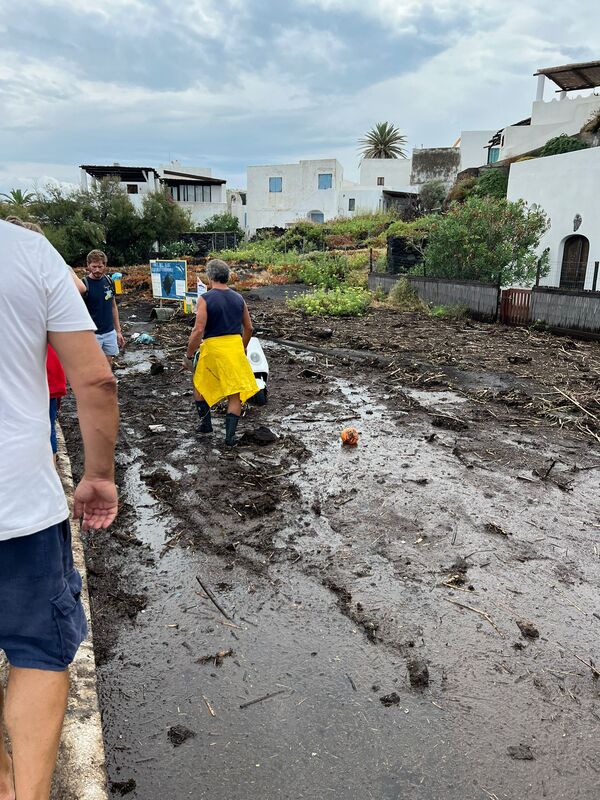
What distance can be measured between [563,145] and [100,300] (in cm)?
2631

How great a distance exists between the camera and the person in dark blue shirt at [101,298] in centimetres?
667

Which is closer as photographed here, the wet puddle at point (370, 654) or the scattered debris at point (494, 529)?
the wet puddle at point (370, 654)

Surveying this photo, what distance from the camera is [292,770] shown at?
2.29 metres

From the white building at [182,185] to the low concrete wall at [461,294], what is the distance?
37742 millimetres

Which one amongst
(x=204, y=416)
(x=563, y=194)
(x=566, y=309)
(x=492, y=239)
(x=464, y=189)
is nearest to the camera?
(x=204, y=416)

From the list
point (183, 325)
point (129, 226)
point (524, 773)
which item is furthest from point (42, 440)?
point (129, 226)

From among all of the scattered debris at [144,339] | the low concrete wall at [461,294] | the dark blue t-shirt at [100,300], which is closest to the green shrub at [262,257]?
the low concrete wall at [461,294]

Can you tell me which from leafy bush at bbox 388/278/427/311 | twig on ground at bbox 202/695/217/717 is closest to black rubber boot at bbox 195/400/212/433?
twig on ground at bbox 202/695/217/717

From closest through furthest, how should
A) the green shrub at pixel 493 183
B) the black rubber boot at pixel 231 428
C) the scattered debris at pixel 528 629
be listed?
the scattered debris at pixel 528 629 → the black rubber boot at pixel 231 428 → the green shrub at pixel 493 183

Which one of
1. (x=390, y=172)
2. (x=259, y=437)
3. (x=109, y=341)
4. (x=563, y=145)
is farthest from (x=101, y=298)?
(x=390, y=172)

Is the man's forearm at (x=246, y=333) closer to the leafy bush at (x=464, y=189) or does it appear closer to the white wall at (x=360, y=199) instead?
the leafy bush at (x=464, y=189)

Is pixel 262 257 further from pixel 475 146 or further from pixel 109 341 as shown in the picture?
pixel 109 341

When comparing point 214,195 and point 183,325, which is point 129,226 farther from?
point 183,325

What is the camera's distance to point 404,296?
18.2 meters
